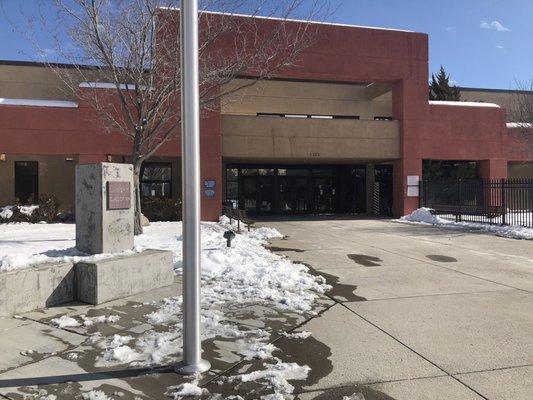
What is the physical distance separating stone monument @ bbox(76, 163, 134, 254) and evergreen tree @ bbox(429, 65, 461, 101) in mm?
28715

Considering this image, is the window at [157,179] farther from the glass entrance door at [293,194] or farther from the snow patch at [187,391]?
the snow patch at [187,391]

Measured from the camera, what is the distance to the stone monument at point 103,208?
754 cm

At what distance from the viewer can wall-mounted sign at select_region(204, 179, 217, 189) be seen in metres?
21.3

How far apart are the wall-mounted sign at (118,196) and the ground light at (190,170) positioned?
3.84 metres

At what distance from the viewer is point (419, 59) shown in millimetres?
24141

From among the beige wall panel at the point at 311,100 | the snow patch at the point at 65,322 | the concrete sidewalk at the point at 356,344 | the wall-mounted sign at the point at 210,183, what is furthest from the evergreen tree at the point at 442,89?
the snow patch at the point at 65,322

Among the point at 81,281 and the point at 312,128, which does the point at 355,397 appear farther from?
the point at 312,128

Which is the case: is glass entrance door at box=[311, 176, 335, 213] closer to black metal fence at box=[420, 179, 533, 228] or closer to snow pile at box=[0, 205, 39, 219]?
black metal fence at box=[420, 179, 533, 228]

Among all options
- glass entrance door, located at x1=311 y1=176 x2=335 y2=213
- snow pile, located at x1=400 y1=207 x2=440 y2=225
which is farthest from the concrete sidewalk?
glass entrance door, located at x1=311 y1=176 x2=335 y2=213

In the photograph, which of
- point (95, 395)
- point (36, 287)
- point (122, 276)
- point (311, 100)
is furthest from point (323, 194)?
point (95, 395)

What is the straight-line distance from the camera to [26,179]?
23672 millimetres

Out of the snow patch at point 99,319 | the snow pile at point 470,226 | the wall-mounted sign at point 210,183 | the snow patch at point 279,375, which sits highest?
the wall-mounted sign at point 210,183

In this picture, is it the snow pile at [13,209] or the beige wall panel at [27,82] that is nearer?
the snow pile at [13,209]

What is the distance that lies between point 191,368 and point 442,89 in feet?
107
